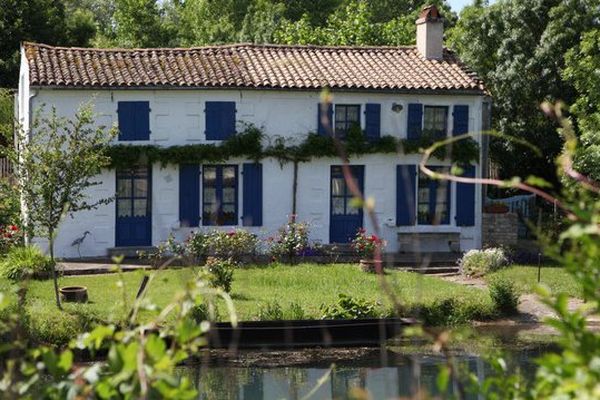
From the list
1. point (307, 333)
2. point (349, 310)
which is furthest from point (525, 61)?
point (307, 333)

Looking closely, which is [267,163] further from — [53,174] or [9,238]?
[53,174]

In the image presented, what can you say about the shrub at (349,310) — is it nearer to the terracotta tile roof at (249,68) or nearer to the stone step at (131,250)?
the terracotta tile roof at (249,68)

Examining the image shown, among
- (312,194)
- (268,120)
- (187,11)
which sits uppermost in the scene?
(187,11)

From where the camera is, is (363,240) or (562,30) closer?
(363,240)

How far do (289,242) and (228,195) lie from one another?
2225 mm

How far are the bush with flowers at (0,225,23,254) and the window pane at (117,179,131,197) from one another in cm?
257

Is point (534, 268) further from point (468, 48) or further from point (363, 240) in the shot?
point (468, 48)

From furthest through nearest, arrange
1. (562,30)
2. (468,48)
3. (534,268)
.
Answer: (468,48) → (562,30) → (534,268)

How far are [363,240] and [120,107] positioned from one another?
20.3ft

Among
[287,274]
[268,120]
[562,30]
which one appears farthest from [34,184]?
[562,30]

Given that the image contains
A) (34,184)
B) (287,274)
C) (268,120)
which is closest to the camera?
(34,184)

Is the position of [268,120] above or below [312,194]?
above

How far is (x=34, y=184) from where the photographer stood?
60.4ft

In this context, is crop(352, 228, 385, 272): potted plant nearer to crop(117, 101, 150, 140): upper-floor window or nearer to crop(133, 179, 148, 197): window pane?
crop(133, 179, 148, 197): window pane
